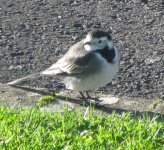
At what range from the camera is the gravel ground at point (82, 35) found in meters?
7.40

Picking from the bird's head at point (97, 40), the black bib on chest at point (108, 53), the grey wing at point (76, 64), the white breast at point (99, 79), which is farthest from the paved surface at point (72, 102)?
the bird's head at point (97, 40)

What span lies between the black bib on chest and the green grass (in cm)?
71

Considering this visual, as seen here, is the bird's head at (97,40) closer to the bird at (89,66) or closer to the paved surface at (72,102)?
the bird at (89,66)

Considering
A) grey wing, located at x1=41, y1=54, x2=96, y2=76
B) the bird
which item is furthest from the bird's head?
grey wing, located at x1=41, y1=54, x2=96, y2=76

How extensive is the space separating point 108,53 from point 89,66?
0.21 metres

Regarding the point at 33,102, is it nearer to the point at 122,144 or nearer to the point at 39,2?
the point at 122,144

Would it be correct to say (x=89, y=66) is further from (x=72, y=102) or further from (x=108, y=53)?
(x=72, y=102)

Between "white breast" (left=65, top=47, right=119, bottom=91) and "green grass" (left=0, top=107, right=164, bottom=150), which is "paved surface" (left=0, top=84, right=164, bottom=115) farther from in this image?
"green grass" (left=0, top=107, right=164, bottom=150)

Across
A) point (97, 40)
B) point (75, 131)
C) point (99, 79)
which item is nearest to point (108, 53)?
point (97, 40)

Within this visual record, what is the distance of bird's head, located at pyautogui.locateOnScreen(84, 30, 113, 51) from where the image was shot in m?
7.08

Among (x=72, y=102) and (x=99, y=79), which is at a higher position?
(x=99, y=79)

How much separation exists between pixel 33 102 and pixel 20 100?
13 cm

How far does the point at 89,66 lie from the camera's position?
6.98 meters

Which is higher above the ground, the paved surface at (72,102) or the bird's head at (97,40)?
the bird's head at (97,40)
